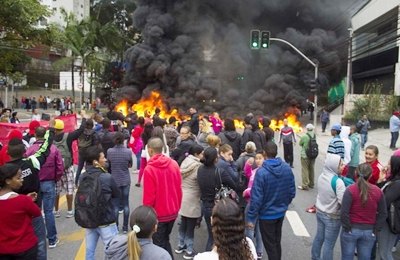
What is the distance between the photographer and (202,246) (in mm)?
5887

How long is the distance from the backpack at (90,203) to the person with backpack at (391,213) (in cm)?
320

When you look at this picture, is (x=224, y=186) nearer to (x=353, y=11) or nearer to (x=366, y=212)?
(x=366, y=212)

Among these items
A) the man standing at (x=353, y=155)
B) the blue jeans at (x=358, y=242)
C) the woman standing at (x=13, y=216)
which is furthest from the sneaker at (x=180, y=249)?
the man standing at (x=353, y=155)

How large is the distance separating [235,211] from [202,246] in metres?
3.35

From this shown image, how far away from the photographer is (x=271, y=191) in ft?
15.2

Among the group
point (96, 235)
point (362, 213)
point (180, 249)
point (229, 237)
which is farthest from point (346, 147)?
point (229, 237)

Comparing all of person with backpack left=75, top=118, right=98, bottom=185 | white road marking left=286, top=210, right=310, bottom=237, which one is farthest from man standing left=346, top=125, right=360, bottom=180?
person with backpack left=75, top=118, right=98, bottom=185

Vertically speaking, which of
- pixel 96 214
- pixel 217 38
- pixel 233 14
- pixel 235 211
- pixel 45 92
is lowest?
pixel 96 214

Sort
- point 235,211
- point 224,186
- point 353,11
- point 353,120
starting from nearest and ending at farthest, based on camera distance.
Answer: point 235,211 < point 224,186 < point 353,120 < point 353,11

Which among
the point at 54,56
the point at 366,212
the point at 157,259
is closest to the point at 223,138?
the point at 366,212

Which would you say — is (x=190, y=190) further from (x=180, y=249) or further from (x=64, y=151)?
(x=64, y=151)

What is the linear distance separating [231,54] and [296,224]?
23.9 metres

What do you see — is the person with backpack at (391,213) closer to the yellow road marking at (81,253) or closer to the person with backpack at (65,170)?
the yellow road marking at (81,253)

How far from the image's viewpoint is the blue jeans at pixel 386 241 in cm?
477
